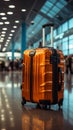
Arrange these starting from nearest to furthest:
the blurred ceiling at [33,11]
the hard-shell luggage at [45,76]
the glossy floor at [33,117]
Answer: the glossy floor at [33,117] → the hard-shell luggage at [45,76] → the blurred ceiling at [33,11]

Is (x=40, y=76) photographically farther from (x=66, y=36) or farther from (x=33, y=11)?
(x=66, y=36)

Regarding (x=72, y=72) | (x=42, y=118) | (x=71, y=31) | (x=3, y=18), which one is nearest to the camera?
(x=42, y=118)

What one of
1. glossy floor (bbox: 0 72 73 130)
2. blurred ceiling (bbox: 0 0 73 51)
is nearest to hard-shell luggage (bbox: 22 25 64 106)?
glossy floor (bbox: 0 72 73 130)

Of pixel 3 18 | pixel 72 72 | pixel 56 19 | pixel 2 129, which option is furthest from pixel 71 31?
pixel 2 129

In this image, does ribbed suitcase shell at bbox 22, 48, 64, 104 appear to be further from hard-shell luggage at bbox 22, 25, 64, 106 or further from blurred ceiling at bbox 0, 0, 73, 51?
blurred ceiling at bbox 0, 0, 73, 51

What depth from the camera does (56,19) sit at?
33.5 m

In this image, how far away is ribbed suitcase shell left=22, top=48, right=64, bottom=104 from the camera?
286 inches

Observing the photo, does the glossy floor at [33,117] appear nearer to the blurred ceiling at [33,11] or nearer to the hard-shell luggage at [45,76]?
the hard-shell luggage at [45,76]

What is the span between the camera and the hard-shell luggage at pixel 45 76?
7262 millimetres

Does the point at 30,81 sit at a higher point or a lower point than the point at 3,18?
lower

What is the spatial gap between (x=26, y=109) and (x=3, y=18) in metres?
20.1

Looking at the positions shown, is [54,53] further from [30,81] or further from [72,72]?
[72,72]

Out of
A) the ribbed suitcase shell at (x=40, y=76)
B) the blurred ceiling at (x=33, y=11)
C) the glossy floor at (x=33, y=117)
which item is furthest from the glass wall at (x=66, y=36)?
the glossy floor at (x=33, y=117)

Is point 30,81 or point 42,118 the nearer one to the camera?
point 42,118
